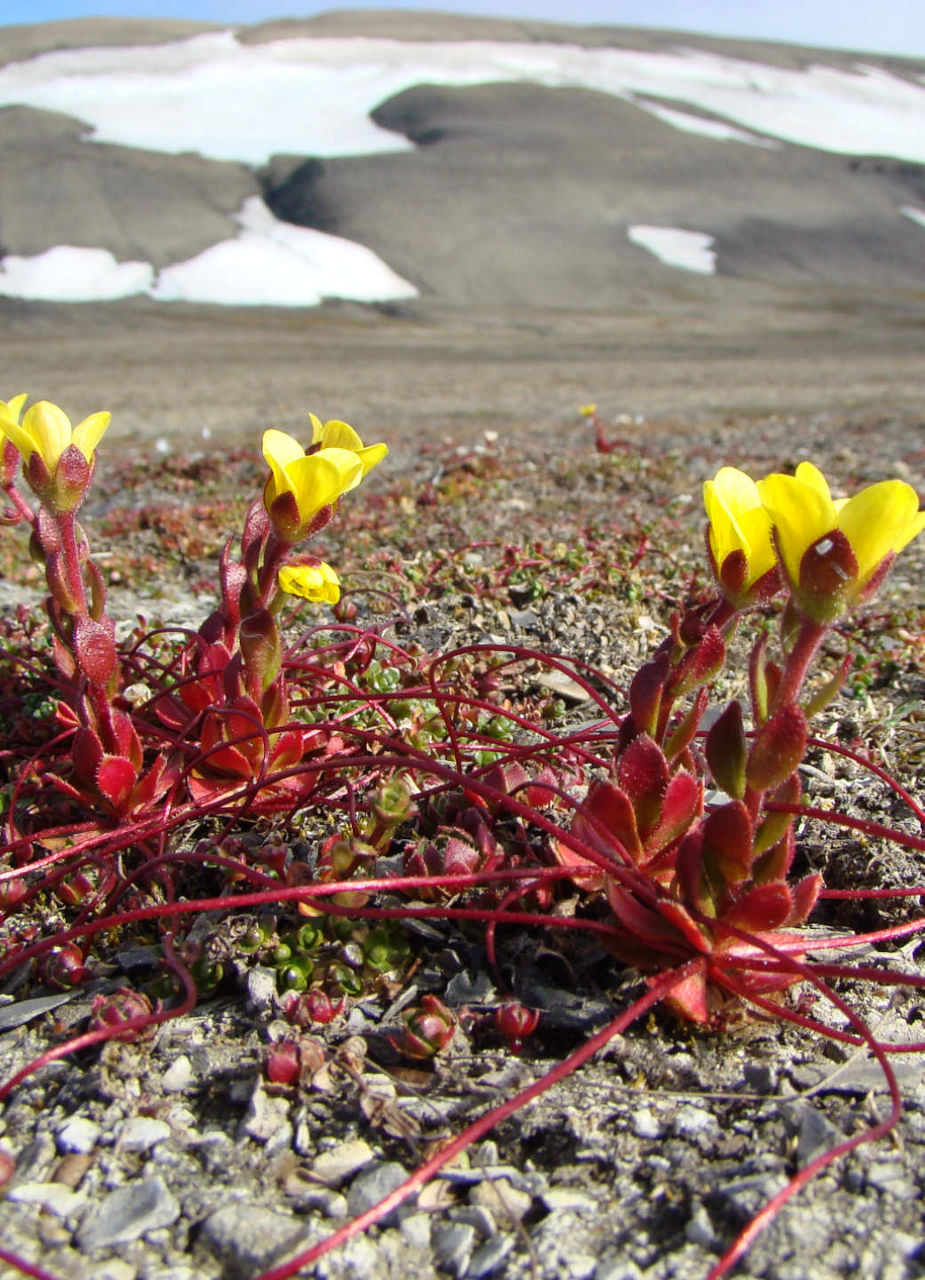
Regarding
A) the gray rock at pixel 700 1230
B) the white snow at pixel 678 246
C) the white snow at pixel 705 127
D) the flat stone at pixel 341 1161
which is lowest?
the white snow at pixel 678 246

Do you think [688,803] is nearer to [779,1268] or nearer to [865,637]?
[779,1268]

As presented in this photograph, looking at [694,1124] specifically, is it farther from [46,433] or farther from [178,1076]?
[46,433]

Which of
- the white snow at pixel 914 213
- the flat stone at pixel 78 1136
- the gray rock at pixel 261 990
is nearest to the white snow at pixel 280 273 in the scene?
the white snow at pixel 914 213

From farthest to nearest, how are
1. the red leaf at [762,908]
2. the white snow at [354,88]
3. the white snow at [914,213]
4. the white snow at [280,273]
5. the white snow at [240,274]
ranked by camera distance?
the white snow at [914,213]
the white snow at [354,88]
the white snow at [280,273]
the white snow at [240,274]
the red leaf at [762,908]

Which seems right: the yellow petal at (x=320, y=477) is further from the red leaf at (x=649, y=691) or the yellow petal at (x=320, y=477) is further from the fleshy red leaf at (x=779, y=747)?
the fleshy red leaf at (x=779, y=747)

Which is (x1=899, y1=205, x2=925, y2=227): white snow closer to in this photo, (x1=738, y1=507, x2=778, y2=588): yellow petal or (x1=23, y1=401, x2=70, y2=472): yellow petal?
(x1=738, y1=507, x2=778, y2=588): yellow petal

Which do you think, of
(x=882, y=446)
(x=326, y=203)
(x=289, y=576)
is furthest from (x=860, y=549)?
(x=326, y=203)

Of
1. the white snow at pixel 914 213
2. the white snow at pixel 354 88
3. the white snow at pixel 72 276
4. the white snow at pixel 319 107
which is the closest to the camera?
the white snow at pixel 72 276

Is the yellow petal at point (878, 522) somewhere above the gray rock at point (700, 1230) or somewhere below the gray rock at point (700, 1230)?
above
